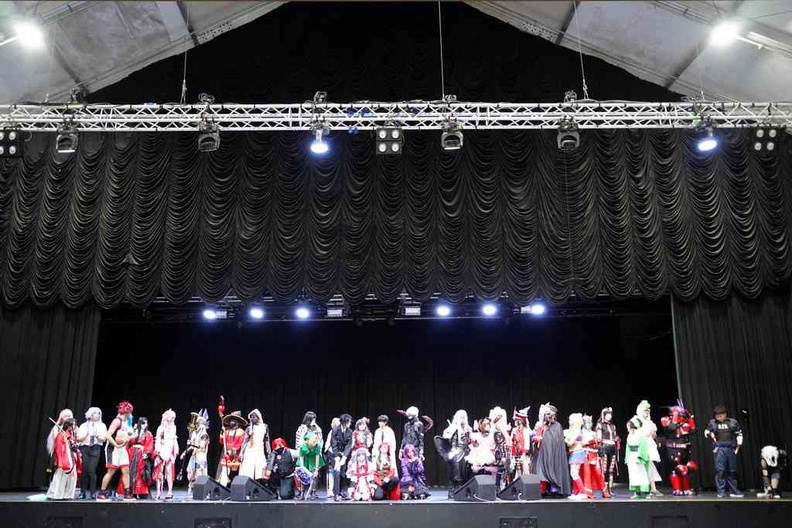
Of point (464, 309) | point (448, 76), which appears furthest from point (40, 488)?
point (448, 76)

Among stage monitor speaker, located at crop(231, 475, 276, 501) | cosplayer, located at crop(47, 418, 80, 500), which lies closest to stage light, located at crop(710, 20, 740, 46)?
stage monitor speaker, located at crop(231, 475, 276, 501)

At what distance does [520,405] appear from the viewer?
16469mm

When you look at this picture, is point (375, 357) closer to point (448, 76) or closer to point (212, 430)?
point (212, 430)

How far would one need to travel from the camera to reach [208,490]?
381 inches

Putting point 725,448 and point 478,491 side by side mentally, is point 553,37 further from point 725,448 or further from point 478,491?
point 478,491

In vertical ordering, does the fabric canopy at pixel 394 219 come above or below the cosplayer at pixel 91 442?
above

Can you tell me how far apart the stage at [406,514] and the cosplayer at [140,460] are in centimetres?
127

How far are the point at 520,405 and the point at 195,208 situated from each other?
28.2 ft

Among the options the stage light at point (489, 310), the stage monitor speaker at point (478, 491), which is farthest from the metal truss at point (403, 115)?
the stage monitor speaker at point (478, 491)

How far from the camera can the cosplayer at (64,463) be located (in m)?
10.3

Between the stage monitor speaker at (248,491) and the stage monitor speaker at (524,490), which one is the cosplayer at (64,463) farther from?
the stage monitor speaker at (524,490)

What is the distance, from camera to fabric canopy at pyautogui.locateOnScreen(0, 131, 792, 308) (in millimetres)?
13453

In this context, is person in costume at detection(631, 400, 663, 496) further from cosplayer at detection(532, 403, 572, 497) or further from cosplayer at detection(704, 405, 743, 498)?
cosplayer at detection(532, 403, 572, 497)

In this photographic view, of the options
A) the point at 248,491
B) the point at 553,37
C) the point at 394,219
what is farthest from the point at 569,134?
the point at 248,491
